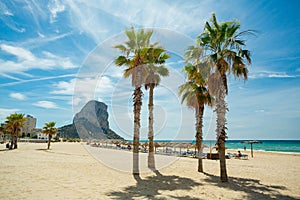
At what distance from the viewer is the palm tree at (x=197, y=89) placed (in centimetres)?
1206

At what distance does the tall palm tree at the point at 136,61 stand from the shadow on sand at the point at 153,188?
2.88 m

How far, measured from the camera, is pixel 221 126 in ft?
34.9

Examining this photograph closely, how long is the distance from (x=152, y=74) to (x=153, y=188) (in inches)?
314

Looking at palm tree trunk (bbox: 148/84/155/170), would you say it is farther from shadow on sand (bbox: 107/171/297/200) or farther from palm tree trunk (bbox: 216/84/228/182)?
palm tree trunk (bbox: 216/84/228/182)

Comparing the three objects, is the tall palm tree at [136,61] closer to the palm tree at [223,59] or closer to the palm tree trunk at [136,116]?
the palm tree trunk at [136,116]

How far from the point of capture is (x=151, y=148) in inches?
570

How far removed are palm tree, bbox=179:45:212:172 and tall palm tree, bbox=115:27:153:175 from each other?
2.73 metres

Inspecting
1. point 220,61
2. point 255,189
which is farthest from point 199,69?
point 255,189

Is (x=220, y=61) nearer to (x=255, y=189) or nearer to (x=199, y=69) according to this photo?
(x=199, y=69)

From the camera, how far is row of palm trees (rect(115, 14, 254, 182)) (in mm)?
10875

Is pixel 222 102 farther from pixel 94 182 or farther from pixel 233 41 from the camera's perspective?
pixel 94 182

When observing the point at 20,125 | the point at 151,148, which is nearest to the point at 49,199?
the point at 151,148

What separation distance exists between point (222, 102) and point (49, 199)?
8560 mm

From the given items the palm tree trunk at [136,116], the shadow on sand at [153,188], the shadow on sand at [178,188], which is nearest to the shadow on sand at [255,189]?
the shadow on sand at [178,188]
